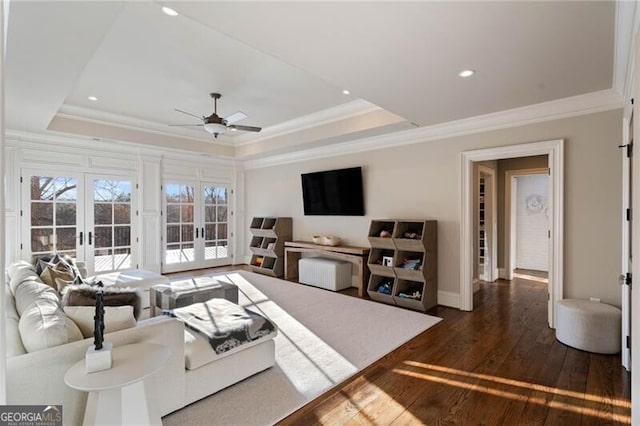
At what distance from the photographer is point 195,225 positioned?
24.2 feet

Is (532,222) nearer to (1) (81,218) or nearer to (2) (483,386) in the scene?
(2) (483,386)

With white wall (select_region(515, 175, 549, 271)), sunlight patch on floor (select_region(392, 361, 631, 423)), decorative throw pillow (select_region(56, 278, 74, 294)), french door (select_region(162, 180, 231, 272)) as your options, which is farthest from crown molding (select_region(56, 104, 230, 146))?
white wall (select_region(515, 175, 549, 271))

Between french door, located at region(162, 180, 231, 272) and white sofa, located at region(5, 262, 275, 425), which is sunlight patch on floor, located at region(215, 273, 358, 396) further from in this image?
french door, located at region(162, 180, 231, 272)

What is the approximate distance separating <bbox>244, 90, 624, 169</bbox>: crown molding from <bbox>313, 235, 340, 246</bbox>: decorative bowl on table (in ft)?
5.12

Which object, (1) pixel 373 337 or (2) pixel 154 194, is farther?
(2) pixel 154 194

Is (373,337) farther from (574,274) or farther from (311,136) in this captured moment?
(311,136)

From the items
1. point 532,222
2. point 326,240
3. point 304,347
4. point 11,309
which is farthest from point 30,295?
point 532,222

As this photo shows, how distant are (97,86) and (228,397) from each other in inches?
163

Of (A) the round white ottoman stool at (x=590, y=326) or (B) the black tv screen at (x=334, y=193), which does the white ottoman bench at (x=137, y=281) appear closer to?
(B) the black tv screen at (x=334, y=193)

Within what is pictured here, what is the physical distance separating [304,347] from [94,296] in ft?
6.17

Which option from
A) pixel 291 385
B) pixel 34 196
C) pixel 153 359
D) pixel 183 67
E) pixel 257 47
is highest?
pixel 183 67

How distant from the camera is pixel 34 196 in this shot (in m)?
5.38

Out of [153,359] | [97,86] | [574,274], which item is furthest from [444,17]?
[97,86]

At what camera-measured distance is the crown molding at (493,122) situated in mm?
3451
